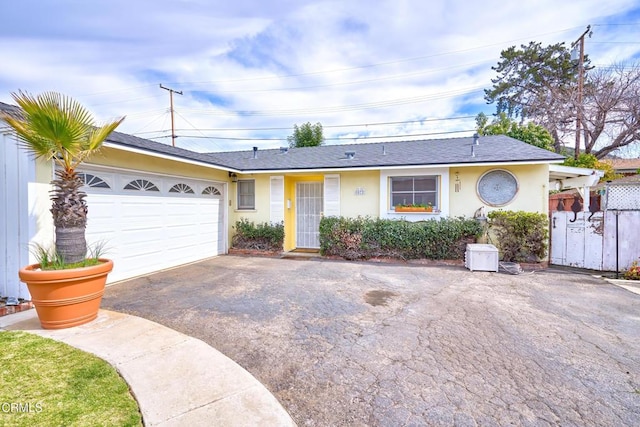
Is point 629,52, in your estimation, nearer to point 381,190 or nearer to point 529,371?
point 381,190

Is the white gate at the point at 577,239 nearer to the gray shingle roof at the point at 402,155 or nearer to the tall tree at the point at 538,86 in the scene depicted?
the gray shingle roof at the point at 402,155

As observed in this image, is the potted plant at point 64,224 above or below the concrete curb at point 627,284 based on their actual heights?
above

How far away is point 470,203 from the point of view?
9.11 metres

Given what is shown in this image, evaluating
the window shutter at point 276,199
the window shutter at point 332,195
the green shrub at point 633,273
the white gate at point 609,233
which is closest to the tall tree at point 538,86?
the white gate at point 609,233

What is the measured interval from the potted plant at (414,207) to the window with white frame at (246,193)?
17.2 feet

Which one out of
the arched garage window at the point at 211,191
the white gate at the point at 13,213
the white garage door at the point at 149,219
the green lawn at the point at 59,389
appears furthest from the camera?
the arched garage window at the point at 211,191

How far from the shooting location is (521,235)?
8.20 metres

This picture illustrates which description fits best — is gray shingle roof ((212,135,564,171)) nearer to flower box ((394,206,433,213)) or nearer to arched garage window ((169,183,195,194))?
flower box ((394,206,433,213))

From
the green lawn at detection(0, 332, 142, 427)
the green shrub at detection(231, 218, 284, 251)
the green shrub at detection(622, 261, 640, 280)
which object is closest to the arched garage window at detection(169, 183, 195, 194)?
the green shrub at detection(231, 218, 284, 251)

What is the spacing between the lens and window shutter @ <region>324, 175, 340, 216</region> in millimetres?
10297

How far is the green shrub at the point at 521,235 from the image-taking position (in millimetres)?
8062

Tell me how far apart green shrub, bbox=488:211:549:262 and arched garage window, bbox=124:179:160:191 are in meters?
9.42

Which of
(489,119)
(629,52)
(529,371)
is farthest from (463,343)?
(489,119)

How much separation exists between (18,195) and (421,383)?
6832mm
